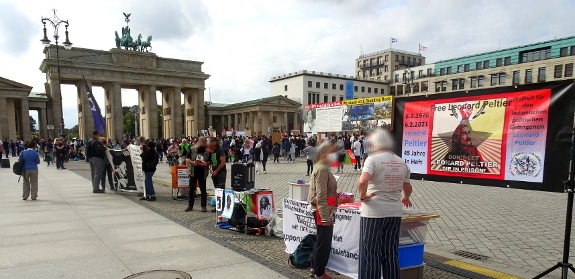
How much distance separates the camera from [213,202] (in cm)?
844

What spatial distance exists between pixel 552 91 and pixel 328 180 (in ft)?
8.23

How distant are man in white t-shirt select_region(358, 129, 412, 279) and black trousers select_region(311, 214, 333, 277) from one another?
69 cm

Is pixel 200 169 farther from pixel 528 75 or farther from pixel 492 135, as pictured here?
pixel 528 75

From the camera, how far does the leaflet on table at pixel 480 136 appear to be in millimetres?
3570

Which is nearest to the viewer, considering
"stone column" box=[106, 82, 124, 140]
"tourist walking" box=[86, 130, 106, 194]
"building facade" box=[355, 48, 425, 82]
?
"tourist walking" box=[86, 130, 106, 194]

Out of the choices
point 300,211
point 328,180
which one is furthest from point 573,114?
point 300,211

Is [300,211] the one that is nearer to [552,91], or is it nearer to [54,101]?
[552,91]

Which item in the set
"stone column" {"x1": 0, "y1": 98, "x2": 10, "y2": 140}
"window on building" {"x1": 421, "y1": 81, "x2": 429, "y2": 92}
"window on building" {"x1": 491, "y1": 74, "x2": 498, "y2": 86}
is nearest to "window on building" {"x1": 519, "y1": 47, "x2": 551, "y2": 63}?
"window on building" {"x1": 491, "y1": 74, "x2": 498, "y2": 86}

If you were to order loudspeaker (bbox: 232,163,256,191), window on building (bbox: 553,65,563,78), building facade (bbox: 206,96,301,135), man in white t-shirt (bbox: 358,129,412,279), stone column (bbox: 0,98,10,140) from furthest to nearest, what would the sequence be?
building facade (bbox: 206,96,301,135)
window on building (bbox: 553,65,563,78)
stone column (bbox: 0,98,10,140)
loudspeaker (bbox: 232,163,256,191)
man in white t-shirt (bbox: 358,129,412,279)

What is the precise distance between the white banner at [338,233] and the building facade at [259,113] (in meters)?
60.7

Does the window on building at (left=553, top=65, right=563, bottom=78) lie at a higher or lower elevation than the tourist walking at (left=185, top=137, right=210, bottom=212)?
higher

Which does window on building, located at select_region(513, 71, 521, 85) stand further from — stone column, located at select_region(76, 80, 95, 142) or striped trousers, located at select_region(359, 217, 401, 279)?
striped trousers, located at select_region(359, 217, 401, 279)

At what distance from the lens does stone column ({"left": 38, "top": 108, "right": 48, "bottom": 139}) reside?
4781cm

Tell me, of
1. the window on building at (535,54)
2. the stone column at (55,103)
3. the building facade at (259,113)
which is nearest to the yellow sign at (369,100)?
the building facade at (259,113)
